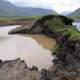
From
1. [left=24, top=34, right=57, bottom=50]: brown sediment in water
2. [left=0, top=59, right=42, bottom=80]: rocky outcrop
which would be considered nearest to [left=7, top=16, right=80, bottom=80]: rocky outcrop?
[left=0, top=59, right=42, bottom=80]: rocky outcrop

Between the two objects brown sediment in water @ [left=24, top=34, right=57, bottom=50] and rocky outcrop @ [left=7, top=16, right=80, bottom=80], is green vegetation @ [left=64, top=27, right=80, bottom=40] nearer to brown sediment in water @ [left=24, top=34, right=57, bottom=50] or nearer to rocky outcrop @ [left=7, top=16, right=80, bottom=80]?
rocky outcrop @ [left=7, top=16, right=80, bottom=80]

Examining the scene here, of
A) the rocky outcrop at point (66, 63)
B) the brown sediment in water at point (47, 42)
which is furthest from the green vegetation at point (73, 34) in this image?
the brown sediment in water at point (47, 42)

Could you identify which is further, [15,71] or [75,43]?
[75,43]

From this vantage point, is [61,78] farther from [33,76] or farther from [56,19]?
[56,19]

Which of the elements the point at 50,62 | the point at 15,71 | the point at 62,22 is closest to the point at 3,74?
the point at 15,71

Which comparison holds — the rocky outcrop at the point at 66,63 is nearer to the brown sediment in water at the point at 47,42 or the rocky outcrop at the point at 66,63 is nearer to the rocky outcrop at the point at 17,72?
the rocky outcrop at the point at 17,72

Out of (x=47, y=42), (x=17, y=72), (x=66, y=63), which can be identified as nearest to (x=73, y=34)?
(x=66, y=63)

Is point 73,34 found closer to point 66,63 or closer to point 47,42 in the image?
point 66,63

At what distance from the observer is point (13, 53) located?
28.1 m

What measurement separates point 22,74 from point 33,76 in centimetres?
75

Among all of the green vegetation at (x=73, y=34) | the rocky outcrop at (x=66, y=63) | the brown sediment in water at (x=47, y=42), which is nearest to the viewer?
the rocky outcrop at (x=66, y=63)

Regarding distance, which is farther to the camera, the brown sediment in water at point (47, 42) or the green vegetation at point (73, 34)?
the brown sediment in water at point (47, 42)

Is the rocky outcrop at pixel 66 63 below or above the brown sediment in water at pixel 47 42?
above

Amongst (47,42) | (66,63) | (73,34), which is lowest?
(47,42)
